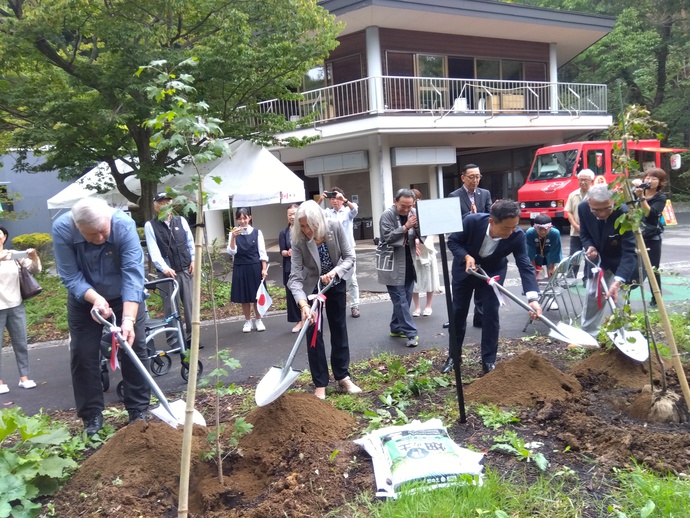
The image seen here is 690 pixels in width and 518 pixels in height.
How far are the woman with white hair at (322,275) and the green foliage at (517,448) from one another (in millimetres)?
1483

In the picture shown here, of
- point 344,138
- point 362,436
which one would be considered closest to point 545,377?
point 362,436

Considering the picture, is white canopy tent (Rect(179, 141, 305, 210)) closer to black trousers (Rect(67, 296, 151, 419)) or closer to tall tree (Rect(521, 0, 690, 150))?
black trousers (Rect(67, 296, 151, 419))

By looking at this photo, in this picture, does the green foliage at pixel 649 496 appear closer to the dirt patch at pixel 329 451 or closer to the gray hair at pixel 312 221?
the dirt patch at pixel 329 451

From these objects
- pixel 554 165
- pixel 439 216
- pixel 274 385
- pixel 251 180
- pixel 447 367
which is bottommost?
pixel 447 367

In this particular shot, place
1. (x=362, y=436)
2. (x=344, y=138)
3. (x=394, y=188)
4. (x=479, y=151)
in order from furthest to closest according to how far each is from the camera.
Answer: (x=479, y=151) < (x=394, y=188) < (x=344, y=138) < (x=362, y=436)

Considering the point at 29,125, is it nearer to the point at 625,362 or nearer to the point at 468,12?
the point at 625,362

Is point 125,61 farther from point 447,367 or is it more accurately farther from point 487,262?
point 447,367

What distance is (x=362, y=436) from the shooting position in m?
3.56

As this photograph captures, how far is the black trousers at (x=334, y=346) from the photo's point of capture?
438cm

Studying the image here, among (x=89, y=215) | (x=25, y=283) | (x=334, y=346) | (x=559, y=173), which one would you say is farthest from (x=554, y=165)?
(x=89, y=215)

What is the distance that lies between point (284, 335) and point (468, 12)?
14.5m

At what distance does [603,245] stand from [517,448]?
2.76 meters

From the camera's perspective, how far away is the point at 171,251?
627 cm

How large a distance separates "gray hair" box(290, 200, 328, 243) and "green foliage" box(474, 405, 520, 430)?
1.77 metres
